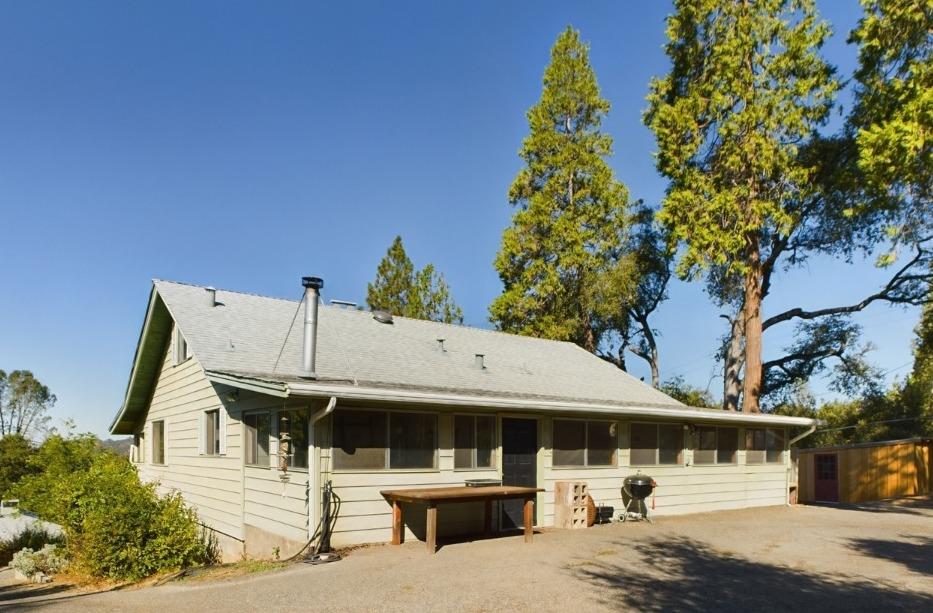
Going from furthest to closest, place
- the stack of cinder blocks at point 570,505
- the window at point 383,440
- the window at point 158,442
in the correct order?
the window at point 158,442, the stack of cinder blocks at point 570,505, the window at point 383,440

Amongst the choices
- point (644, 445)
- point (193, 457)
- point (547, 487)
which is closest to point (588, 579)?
point (547, 487)

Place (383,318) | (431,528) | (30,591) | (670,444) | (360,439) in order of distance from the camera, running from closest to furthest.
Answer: (431,528), (30,591), (360,439), (670,444), (383,318)

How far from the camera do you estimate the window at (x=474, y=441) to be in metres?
11.0

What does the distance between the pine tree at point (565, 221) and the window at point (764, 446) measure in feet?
32.2

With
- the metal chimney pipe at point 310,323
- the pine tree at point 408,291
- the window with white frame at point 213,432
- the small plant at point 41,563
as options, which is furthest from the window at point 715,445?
the pine tree at point 408,291

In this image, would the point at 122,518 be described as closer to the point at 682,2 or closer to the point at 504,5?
the point at 504,5

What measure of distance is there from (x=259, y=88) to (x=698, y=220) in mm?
14462

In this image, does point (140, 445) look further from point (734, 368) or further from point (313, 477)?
point (734, 368)

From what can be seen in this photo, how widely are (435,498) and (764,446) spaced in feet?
36.4

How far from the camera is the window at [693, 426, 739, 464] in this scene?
1473cm

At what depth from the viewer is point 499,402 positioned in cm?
1075

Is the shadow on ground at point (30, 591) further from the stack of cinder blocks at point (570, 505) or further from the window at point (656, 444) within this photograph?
the window at point (656, 444)

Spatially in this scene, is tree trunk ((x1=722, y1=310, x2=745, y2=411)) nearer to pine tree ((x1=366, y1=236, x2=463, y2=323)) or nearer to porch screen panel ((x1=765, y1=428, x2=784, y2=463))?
porch screen panel ((x1=765, y1=428, x2=784, y2=463))

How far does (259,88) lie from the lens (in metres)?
18.1
